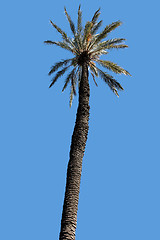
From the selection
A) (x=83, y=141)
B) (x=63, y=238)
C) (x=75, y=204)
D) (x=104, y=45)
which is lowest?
(x=63, y=238)

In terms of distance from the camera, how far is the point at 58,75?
17.6 meters

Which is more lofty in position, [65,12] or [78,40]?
[65,12]

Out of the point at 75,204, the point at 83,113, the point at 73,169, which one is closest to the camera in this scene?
the point at 75,204

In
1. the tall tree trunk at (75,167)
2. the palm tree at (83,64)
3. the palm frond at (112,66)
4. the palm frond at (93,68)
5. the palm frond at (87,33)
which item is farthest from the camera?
the palm frond at (93,68)

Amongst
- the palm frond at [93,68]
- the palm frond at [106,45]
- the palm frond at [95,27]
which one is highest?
the palm frond at [95,27]

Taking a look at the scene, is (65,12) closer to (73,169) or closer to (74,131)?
(74,131)

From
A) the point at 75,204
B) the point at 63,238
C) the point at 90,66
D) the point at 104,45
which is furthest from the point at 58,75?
the point at 63,238

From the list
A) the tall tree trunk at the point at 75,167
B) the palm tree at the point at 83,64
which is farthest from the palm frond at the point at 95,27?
the tall tree trunk at the point at 75,167

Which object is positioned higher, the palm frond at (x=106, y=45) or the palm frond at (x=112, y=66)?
the palm frond at (x=106, y=45)

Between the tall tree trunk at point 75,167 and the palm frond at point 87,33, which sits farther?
the palm frond at point 87,33

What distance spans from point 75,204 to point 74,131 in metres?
3.22

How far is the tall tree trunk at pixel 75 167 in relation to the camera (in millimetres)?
8672

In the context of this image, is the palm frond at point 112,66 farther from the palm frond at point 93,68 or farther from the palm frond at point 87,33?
the palm frond at point 87,33

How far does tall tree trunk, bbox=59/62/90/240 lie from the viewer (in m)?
8.67
